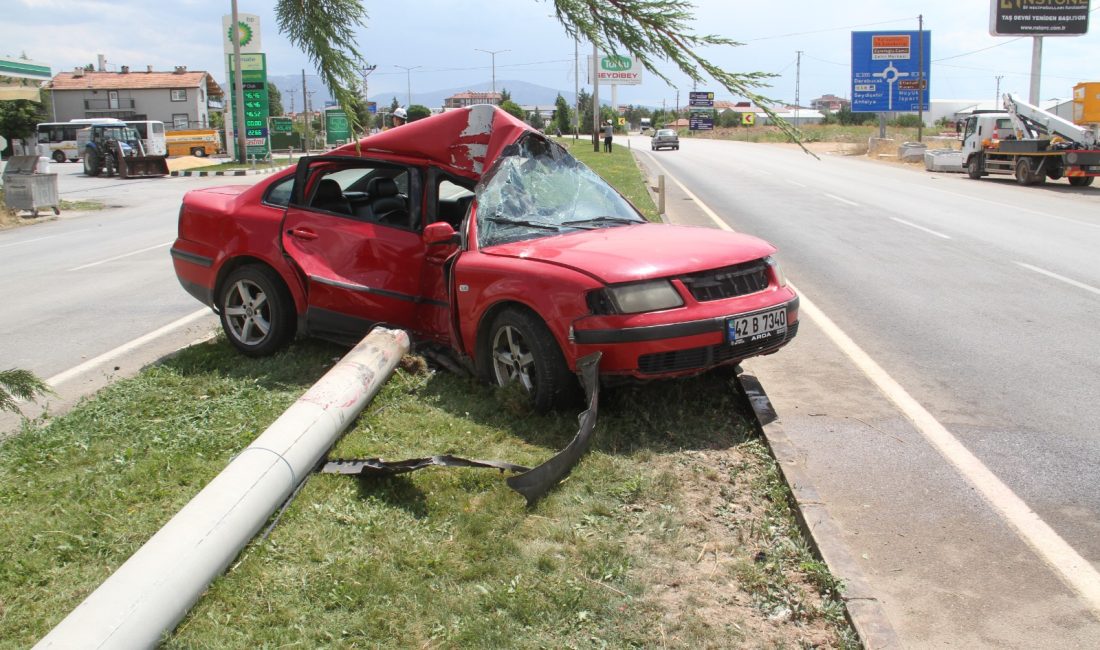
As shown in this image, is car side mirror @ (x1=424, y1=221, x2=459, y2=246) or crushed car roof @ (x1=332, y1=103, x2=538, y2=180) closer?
car side mirror @ (x1=424, y1=221, x2=459, y2=246)

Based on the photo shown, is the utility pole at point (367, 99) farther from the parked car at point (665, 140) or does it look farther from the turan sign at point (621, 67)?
the parked car at point (665, 140)

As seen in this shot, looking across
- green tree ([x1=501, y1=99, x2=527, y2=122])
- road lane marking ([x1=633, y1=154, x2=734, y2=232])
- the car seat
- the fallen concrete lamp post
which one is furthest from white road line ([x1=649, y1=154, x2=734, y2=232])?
the fallen concrete lamp post

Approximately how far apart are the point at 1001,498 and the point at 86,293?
33.7 feet

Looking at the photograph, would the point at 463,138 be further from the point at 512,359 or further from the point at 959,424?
the point at 959,424

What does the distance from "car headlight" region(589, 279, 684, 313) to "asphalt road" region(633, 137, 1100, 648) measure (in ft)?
3.63

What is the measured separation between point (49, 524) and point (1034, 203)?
22.4 metres

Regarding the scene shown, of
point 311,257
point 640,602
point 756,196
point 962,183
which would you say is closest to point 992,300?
point 311,257

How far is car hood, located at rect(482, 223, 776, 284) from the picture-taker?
16.8ft

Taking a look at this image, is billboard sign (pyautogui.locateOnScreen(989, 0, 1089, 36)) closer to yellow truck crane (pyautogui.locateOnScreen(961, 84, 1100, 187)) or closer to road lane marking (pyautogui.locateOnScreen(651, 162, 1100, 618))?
yellow truck crane (pyautogui.locateOnScreen(961, 84, 1100, 187))

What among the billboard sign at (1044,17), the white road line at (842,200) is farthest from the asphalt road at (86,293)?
the billboard sign at (1044,17)

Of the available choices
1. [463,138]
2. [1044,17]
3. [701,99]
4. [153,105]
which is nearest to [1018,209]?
[463,138]

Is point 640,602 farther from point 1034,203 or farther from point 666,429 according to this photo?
point 1034,203

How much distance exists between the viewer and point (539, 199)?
631cm

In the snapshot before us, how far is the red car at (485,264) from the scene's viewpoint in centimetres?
506
